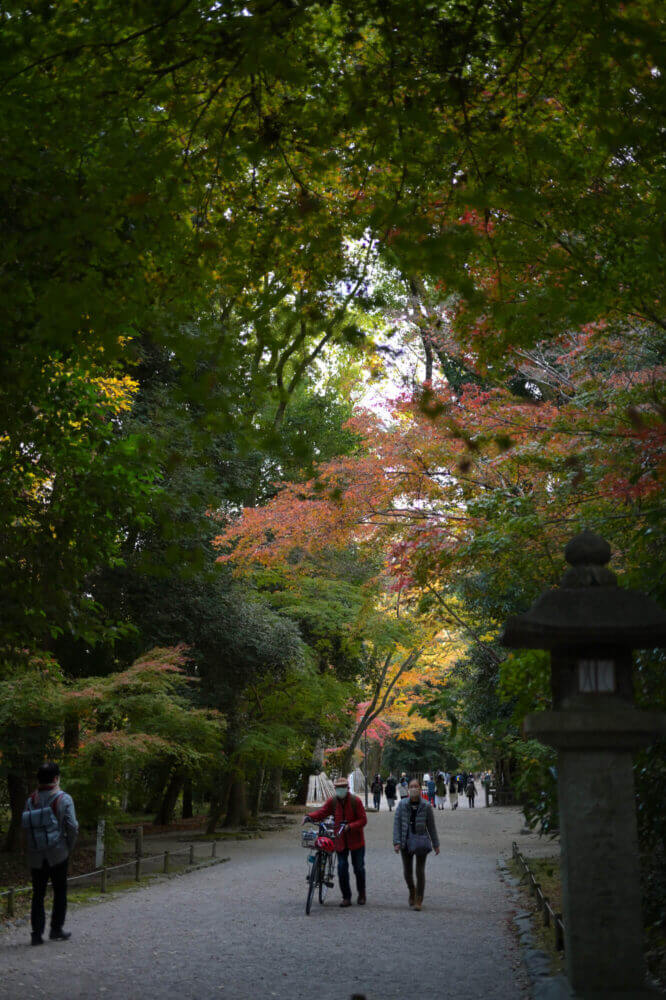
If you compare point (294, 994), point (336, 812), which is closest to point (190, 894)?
point (336, 812)

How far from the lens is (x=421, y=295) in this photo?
12531mm

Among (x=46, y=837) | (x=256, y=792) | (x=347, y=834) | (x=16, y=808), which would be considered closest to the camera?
(x=46, y=837)

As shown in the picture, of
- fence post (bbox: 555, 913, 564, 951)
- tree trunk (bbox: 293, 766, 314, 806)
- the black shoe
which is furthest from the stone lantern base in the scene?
tree trunk (bbox: 293, 766, 314, 806)

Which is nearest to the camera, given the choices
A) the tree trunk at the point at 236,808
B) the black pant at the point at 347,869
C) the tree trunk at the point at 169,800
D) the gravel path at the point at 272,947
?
the gravel path at the point at 272,947

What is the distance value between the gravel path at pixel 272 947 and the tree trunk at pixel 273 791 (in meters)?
16.8

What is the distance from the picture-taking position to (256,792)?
2862 cm

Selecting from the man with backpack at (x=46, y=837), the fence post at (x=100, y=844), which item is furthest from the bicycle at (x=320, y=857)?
the fence post at (x=100, y=844)

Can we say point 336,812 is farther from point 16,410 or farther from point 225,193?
point 225,193

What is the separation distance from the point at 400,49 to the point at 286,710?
65.8ft

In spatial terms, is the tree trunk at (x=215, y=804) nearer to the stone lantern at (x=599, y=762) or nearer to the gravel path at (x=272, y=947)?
the gravel path at (x=272, y=947)

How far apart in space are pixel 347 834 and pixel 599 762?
19.3ft

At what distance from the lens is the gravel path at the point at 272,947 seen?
6574mm

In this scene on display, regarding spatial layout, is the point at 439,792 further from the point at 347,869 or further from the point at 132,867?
the point at 347,869

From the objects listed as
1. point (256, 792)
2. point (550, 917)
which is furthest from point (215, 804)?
point (550, 917)
